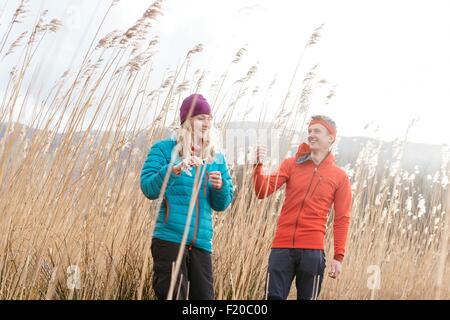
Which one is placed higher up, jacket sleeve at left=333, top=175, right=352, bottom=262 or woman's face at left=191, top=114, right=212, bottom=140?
woman's face at left=191, top=114, right=212, bottom=140

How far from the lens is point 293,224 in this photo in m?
2.85

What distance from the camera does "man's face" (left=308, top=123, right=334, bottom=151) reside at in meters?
3.00

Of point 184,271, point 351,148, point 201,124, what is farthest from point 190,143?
point 351,148

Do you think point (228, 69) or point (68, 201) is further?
point (228, 69)

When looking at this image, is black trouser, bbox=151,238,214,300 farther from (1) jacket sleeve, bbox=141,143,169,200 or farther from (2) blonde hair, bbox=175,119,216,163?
(2) blonde hair, bbox=175,119,216,163

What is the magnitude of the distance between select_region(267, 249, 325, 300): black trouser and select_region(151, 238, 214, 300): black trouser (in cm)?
57

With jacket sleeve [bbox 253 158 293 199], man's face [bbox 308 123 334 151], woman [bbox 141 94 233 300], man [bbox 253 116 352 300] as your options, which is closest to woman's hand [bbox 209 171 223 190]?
woman [bbox 141 94 233 300]

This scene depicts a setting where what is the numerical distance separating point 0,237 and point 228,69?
1692 mm

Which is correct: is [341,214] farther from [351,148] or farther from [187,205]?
[351,148]

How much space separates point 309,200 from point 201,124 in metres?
0.90
